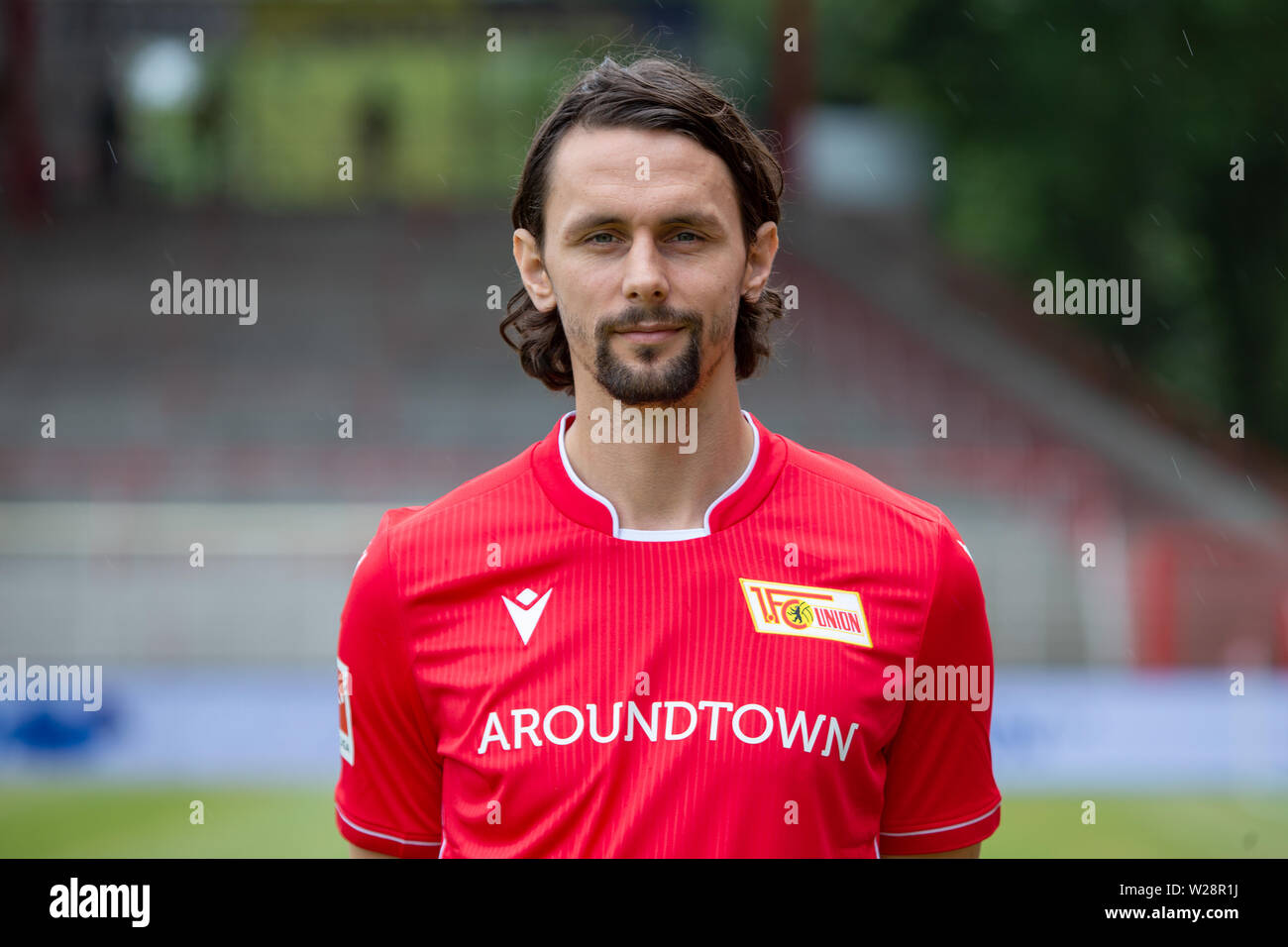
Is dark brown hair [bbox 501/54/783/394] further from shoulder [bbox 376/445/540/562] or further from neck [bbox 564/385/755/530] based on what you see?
shoulder [bbox 376/445/540/562]

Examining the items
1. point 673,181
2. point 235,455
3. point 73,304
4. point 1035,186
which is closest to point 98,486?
point 235,455

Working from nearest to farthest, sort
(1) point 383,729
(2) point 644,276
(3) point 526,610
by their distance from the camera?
(2) point 644,276 < (3) point 526,610 < (1) point 383,729

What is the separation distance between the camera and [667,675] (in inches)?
97.6

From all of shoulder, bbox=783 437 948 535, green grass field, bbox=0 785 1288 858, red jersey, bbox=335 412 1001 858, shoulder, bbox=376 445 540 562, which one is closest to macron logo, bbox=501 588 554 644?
red jersey, bbox=335 412 1001 858

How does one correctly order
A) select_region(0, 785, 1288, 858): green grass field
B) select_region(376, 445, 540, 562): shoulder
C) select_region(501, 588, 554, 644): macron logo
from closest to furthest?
select_region(501, 588, 554, 644): macron logo < select_region(376, 445, 540, 562): shoulder < select_region(0, 785, 1288, 858): green grass field

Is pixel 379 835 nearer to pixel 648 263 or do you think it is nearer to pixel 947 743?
pixel 947 743

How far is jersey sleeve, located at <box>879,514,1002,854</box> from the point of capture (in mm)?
2623

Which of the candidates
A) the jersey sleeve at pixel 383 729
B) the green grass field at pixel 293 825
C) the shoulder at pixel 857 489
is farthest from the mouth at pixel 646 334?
the green grass field at pixel 293 825

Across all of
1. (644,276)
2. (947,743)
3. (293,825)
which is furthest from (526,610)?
(293,825)

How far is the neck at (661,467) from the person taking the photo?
104 inches

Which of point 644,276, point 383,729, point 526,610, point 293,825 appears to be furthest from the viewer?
point 293,825

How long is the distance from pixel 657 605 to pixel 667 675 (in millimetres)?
129

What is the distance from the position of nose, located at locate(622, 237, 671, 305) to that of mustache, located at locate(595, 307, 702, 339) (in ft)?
0.07

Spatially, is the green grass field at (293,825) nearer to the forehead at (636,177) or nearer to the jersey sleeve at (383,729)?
the jersey sleeve at (383,729)
